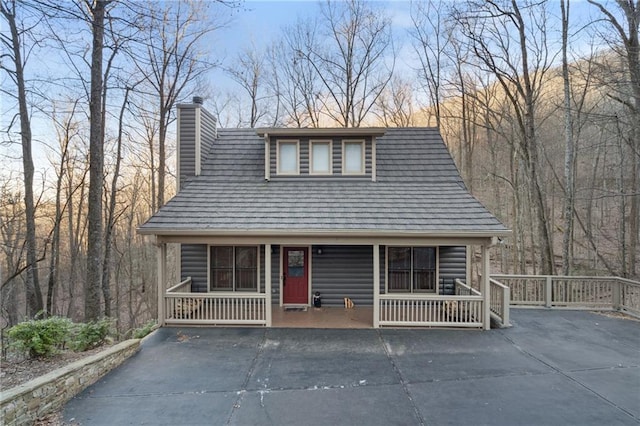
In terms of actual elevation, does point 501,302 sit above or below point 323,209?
below

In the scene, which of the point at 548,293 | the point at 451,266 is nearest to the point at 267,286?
the point at 451,266

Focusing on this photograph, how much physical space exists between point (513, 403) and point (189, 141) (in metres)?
9.82

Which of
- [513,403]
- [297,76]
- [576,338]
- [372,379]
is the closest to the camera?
[513,403]

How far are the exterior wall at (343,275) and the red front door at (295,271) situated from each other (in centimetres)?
23

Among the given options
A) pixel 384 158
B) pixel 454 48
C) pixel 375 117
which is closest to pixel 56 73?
pixel 384 158

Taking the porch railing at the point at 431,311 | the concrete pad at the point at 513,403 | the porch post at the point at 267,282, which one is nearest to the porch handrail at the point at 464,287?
the porch railing at the point at 431,311

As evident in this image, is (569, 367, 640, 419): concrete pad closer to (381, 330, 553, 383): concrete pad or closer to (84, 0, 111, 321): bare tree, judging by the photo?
(381, 330, 553, 383): concrete pad

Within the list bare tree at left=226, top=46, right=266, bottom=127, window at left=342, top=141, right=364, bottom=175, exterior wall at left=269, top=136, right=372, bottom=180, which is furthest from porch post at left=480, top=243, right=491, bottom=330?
bare tree at left=226, top=46, right=266, bottom=127

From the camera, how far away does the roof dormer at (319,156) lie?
9.88 metres

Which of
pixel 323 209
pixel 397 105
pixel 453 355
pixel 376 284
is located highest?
pixel 397 105

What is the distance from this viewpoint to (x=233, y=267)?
912cm

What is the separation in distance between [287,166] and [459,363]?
677 centimetres

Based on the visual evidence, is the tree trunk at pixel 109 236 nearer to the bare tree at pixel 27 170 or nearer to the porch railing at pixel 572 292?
the bare tree at pixel 27 170

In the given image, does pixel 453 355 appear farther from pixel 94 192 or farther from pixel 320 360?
pixel 94 192
